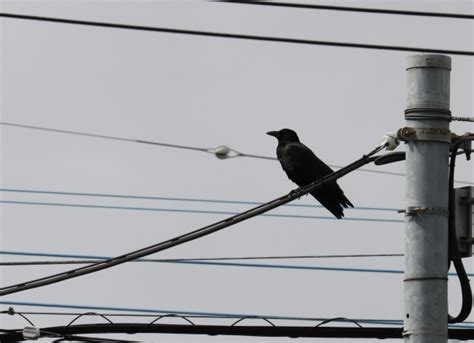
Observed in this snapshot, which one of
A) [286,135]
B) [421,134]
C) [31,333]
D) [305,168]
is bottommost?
[31,333]

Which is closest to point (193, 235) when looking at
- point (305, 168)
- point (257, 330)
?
point (257, 330)

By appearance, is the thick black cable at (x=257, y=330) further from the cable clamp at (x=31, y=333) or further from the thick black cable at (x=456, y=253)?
the thick black cable at (x=456, y=253)

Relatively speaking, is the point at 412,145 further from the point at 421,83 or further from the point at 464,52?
the point at 464,52

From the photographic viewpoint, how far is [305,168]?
45.7 feet

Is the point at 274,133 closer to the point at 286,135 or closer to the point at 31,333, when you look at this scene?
the point at 286,135

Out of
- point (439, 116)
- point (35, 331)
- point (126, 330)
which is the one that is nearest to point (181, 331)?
point (126, 330)

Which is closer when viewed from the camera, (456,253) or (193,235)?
(456,253)

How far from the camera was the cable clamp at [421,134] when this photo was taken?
762 cm

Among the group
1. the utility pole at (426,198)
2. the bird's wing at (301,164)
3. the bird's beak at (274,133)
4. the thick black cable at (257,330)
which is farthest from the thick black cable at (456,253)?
the bird's beak at (274,133)

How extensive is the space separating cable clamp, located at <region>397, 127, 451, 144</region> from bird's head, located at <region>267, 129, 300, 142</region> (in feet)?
23.5

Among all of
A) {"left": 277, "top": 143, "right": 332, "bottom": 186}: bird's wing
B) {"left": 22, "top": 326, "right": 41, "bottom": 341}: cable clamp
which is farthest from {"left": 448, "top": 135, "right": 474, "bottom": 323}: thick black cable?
{"left": 277, "top": 143, "right": 332, "bottom": 186}: bird's wing

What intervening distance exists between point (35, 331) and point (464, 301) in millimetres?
3994

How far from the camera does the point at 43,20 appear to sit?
1094cm

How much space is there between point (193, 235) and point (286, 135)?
6.18 meters
